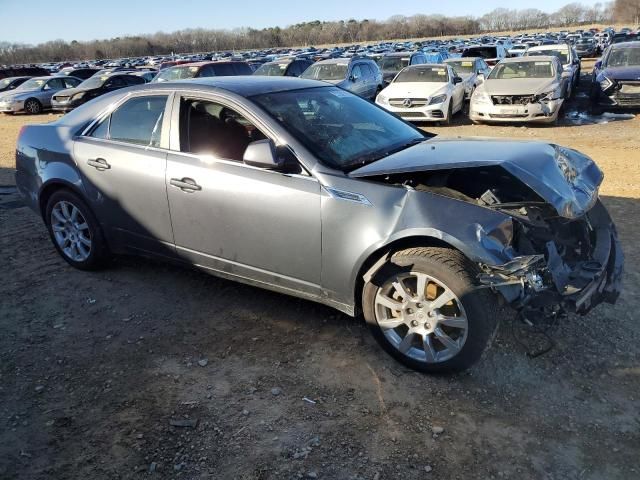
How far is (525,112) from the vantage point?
11445 millimetres

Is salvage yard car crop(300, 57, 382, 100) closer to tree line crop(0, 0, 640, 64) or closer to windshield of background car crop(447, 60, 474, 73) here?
windshield of background car crop(447, 60, 474, 73)

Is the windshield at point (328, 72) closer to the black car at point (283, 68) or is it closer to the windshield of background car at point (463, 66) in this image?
the black car at point (283, 68)

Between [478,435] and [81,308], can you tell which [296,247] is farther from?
[81,308]

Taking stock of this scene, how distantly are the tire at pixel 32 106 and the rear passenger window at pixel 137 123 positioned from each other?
19.3 metres

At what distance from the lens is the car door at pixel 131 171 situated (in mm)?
3951

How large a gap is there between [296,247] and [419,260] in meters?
0.83

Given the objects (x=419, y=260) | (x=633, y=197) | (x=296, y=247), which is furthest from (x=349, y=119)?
(x=633, y=197)

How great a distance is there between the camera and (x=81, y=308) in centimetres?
418

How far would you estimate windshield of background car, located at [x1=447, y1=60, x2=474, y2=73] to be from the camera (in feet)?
56.0

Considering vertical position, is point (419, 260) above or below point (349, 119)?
below

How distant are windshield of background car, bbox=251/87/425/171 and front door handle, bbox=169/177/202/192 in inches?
29.0

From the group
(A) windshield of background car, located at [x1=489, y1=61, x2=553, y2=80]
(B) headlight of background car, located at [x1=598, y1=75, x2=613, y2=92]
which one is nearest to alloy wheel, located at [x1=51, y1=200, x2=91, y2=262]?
(A) windshield of background car, located at [x1=489, y1=61, x2=553, y2=80]

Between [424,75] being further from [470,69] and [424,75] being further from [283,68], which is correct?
[283,68]

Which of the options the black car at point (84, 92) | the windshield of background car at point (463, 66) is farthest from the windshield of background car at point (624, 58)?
the black car at point (84, 92)
